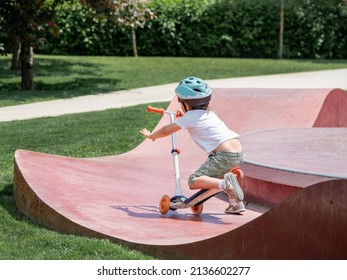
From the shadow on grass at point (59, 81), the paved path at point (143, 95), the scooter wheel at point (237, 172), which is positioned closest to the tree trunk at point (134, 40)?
the shadow on grass at point (59, 81)

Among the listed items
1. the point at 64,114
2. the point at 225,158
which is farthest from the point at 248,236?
the point at 64,114

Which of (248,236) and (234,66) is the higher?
(248,236)

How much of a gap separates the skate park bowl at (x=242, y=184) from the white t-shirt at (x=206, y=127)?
1.98 ft

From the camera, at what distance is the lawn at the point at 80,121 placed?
6254mm

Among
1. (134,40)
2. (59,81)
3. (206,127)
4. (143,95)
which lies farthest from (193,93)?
(134,40)

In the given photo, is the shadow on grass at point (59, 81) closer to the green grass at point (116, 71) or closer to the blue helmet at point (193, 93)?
the green grass at point (116, 71)

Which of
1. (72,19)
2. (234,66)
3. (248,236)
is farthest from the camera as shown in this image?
(72,19)

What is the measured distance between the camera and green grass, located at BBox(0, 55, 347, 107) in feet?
64.3

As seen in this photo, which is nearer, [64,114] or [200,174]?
[200,174]

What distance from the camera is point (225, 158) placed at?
22.4 feet

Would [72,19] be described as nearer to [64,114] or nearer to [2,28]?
[2,28]

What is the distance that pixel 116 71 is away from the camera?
23000mm

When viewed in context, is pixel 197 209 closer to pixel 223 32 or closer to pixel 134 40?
pixel 134 40

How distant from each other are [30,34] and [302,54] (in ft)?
38.1
